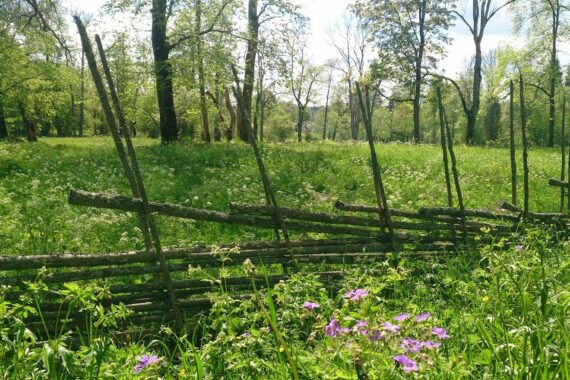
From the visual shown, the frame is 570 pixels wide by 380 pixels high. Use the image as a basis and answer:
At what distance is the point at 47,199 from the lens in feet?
24.9

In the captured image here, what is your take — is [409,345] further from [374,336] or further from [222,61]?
[222,61]

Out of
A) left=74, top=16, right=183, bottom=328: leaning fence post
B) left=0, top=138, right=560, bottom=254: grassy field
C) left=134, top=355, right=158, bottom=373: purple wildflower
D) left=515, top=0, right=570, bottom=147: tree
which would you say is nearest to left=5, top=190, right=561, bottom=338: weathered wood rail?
left=74, top=16, right=183, bottom=328: leaning fence post

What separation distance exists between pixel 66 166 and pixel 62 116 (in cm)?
4150

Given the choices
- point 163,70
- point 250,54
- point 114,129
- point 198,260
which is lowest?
point 198,260

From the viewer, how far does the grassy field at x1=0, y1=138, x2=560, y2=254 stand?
6.34 m

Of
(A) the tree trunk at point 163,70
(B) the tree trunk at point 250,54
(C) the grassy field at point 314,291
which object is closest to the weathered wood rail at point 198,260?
(C) the grassy field at point 314,291

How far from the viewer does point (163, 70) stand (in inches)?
639

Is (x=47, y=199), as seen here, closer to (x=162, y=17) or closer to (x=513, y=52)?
(x=162, y=17)

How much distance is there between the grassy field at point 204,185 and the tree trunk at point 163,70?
225 centimetres

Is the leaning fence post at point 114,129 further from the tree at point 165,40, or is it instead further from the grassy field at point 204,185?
→ the tree at point 165,40

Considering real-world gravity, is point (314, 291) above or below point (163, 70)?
below

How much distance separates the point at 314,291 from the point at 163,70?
14871 mm

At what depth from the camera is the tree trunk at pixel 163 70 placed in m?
15.4

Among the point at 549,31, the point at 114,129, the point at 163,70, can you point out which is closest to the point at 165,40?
the point at 163,70
